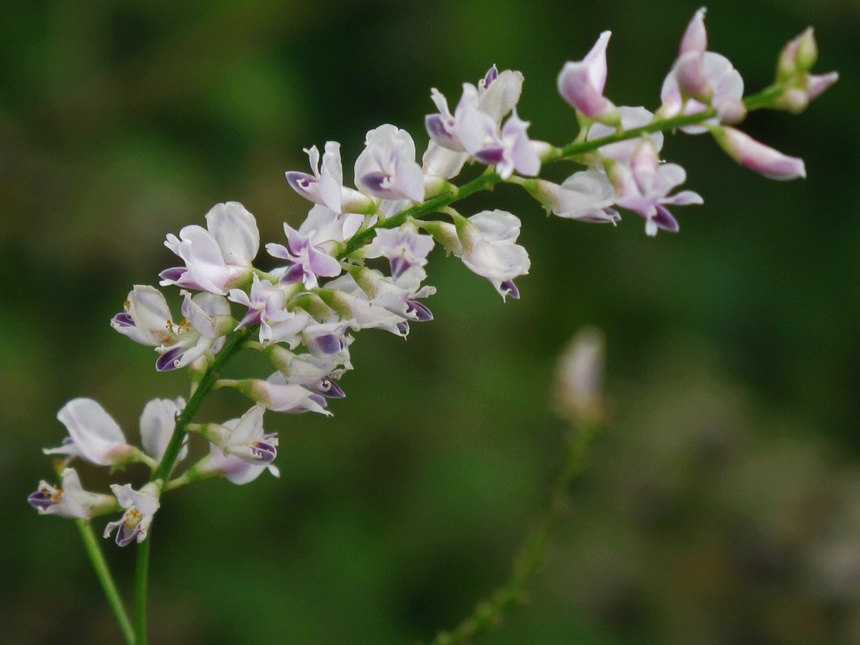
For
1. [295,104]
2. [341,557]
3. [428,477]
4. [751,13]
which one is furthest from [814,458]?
[295,104]

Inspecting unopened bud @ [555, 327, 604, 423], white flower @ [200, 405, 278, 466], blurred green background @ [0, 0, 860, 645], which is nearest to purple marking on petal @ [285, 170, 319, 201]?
white flower @ [200, 405, 278, 466]

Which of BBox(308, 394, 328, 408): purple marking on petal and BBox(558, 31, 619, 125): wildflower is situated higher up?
BBox(558, 31, 619, 125): wildflower

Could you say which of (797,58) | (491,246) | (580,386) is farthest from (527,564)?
(797,58)

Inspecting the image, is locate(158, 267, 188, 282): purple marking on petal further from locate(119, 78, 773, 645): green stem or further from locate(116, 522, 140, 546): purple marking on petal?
locate(116, 522, 140, 546): purple marking on petal

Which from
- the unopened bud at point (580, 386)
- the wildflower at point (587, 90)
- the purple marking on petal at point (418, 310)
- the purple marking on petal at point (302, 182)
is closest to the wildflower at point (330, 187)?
the purple marking on petal at point (302, 182)

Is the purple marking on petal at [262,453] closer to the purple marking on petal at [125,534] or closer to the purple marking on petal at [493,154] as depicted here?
the purple marking on petal at [125,534]

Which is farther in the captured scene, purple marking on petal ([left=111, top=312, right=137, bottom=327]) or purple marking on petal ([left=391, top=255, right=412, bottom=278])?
purple marking on petal ([left=111, top=312, right=137, bottom=327])

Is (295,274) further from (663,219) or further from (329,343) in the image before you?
(663,219)

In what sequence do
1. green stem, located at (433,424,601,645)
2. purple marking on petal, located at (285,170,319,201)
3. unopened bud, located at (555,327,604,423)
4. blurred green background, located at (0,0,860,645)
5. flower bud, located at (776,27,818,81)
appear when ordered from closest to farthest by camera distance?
flower bud, located at (776,27,818,81), purple marking on petal, located at (285,170,319,201), green stem, located at (433,424,601,645), unopened bud, located at (555,327,604,423), blurred green background, located at (0,0,860,645)
